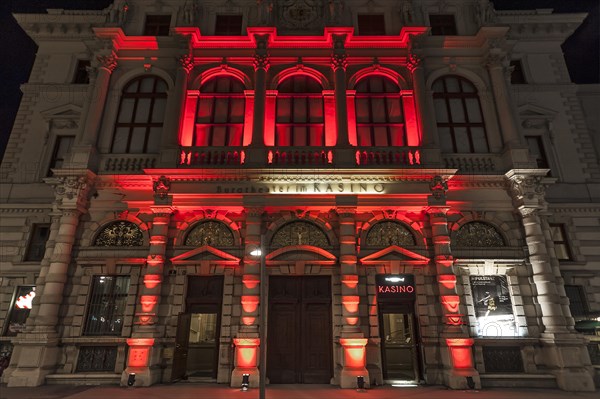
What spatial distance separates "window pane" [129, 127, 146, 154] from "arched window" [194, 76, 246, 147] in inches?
103

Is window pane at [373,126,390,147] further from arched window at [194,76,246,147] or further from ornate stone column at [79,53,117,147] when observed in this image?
ornate stone column at [79,53,117,147]

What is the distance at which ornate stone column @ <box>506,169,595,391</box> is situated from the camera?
12.6m

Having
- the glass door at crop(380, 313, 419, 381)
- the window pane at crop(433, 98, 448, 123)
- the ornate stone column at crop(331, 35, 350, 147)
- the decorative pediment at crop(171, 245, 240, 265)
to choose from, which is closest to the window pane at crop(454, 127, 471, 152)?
the window pane at crop(433, 98, 448, 123)

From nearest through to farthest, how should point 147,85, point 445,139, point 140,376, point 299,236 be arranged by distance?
point 140,376, point 299,236, point 445,139, point 147,85

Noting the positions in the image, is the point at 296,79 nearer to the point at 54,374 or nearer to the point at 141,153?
the point at 141,153

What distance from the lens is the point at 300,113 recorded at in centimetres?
1680

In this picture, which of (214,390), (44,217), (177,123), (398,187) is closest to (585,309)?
(398,187)

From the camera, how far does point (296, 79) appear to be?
17.4 meters

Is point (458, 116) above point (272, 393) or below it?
above

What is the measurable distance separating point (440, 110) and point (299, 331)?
40.3 ft

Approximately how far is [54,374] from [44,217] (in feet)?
24.4

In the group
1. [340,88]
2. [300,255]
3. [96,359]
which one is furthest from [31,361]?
[340,88]

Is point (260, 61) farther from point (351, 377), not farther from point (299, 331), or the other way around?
point (351, 377)

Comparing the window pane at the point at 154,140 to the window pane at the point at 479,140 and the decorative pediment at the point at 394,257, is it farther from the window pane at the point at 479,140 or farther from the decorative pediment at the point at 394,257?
the window pane at the point at 479,140
